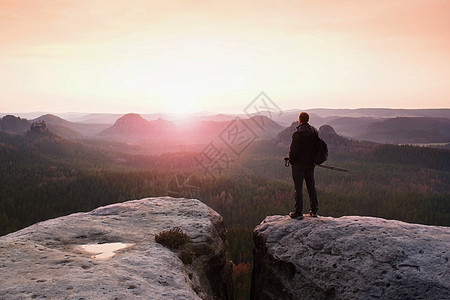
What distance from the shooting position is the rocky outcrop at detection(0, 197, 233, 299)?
5059mm

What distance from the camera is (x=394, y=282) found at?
21.4 ft

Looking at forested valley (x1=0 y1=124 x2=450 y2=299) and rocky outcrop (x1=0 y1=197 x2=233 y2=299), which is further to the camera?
forested valley (x1=0 y1=124 x2=450 y2=299)

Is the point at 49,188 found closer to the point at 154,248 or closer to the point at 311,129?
the point at 154,248

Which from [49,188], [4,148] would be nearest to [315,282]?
[49,188]

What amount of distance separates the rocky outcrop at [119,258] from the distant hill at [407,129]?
149 meters

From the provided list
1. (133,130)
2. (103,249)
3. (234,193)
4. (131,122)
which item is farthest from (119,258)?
(131,122)

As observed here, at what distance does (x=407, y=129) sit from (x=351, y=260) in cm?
16847

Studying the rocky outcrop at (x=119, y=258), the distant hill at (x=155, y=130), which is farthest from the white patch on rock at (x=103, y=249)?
the distant hill at (x=155, y=130)

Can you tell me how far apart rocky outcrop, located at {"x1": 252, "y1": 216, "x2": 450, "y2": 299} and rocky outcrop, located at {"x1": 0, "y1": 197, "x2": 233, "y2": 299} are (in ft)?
5.62

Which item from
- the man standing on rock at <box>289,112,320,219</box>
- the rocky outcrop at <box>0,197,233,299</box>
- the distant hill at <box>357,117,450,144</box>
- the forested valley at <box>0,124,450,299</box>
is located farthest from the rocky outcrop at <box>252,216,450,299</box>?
the distant hill at <box>357,117,450,144</box>

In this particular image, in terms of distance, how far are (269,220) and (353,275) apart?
4.16 m

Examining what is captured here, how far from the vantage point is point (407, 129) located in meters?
149

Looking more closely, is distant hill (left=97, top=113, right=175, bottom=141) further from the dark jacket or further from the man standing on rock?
the dark jacket

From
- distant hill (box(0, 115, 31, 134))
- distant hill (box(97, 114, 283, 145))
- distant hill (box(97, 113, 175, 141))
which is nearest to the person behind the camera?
distant hill (box(0, 115, 31, 134))
